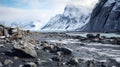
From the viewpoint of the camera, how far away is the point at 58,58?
96.5 ft

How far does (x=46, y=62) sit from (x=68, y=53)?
24.0 feet

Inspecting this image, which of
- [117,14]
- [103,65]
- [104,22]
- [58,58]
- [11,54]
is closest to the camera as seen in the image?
[103,65]

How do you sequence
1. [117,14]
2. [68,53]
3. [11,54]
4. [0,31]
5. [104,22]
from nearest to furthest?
[11,54] → [68,53] → [0,31] → [117,14] → [104,22]

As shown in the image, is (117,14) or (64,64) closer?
(64,64)

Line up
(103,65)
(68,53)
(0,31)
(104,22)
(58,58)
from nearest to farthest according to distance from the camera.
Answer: (103,65) → (58,58) → (68,53) → (0,31) → (104,22)

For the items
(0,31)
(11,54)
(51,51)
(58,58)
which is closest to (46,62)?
(58,58)

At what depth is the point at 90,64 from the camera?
26.5 m

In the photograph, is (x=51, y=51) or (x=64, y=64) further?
(x=51, y=51)

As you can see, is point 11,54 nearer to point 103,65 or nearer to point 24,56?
point 24,56

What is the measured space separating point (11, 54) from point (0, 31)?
118ft

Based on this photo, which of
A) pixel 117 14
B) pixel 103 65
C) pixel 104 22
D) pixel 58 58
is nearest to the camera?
pixel 103 65

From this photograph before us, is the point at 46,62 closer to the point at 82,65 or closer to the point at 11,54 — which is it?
the point at 82,65

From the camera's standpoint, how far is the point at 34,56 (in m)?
30.6

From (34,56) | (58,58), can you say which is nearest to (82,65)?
(58,58)
